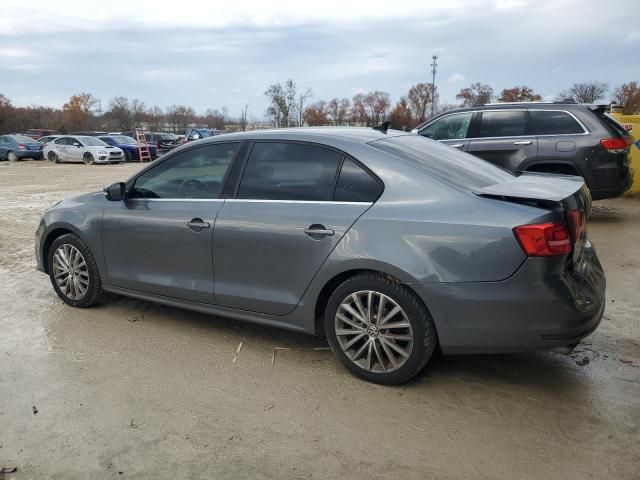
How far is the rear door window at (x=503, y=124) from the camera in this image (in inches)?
331

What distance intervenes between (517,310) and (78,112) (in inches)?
3738

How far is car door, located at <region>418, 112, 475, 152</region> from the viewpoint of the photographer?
8789 millimetres

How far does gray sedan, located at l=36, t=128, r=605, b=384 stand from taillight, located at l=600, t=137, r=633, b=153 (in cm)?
Answer: 460

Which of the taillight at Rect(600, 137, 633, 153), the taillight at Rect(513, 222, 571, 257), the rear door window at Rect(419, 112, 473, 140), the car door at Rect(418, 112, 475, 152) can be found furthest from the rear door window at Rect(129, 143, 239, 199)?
the taillight at Rect(600, 137, 633, 153)

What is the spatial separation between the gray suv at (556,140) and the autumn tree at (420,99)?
8437cm

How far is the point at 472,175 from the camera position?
360cm

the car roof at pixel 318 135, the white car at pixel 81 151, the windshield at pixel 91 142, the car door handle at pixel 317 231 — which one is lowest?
the white car at pixel 81 151

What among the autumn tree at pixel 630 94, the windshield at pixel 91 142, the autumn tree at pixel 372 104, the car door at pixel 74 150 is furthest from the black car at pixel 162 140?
the autumn tree at pixel 630 94

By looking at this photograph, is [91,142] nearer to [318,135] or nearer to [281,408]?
[318,135]

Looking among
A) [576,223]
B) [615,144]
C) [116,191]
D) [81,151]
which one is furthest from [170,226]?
[81,151]

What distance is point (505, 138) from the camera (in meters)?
8.44

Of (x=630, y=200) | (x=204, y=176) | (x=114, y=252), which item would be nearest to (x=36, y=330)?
(x=114, y=252)

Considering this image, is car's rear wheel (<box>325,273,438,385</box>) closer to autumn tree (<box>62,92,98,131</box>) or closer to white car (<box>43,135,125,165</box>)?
white car (<box>43,135,125,165</box>)

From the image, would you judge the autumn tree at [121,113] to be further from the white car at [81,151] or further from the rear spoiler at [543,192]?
the rear spoiler at [543,192]
